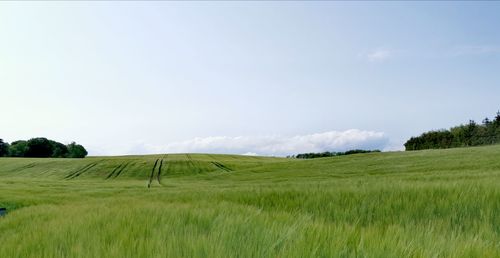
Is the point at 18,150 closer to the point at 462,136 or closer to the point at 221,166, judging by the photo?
the point at 221,166

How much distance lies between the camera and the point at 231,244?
1.91 m

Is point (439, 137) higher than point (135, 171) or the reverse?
higher

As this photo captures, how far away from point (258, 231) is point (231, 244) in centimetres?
39

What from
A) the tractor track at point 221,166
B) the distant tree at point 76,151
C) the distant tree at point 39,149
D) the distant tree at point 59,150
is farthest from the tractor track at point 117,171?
the distant tree at point 39,149

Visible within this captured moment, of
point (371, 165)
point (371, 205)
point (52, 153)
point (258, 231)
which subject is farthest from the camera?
point (52, 153)

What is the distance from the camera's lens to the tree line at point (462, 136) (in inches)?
2532

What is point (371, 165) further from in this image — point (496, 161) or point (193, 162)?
point (193, 162)

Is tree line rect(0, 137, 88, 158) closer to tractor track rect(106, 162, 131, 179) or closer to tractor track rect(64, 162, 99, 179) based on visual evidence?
tractor track rect(64, 162, 99, 179)

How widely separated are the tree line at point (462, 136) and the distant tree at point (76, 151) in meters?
91.5

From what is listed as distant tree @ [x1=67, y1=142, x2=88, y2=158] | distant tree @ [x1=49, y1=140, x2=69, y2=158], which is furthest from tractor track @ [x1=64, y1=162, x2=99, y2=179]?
distant tree @ [x1=49, y1=140, x2=69, y2=158]

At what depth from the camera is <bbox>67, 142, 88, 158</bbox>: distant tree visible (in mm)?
119375

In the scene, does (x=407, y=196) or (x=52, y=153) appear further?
(x=52, y=153)

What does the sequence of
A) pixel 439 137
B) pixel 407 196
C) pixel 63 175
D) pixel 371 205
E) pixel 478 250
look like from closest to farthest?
pixel 478 250 < pixel 371 205 < pixel 407 196 < pixel 63 175 < pixel 439 137

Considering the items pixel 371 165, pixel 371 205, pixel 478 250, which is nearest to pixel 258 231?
pixel 478 250
